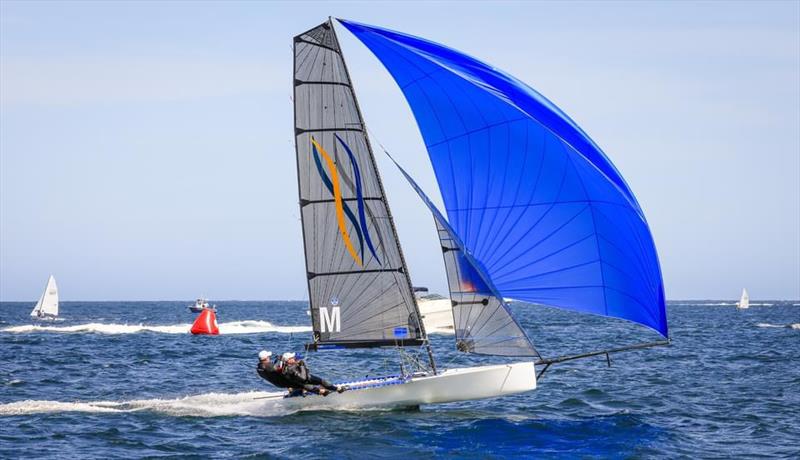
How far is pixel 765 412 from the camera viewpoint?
21641 millimetres

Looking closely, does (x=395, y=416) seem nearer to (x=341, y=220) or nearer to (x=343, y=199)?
(x=341, y=220)

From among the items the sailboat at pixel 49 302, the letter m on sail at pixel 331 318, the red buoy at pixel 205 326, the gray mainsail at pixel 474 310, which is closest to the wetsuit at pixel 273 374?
the letter m on sail at pixel 331 318

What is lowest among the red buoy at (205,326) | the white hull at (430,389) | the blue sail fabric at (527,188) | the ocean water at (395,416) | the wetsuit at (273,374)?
the ocean water at (395,416)

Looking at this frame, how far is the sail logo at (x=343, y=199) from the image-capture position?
19.3 m

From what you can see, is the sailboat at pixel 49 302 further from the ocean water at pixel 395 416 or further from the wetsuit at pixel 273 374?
the wetsuit at pixel 273 374

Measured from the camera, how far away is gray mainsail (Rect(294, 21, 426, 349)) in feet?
62.3

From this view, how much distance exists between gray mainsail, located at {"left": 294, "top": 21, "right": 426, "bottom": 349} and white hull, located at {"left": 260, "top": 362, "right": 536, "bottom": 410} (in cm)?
89

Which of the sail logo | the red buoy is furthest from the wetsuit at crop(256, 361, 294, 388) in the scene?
the red buoy

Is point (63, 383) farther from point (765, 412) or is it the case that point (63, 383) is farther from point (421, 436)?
point (765, 412)

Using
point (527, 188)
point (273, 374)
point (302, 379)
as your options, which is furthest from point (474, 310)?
point (273, 374)

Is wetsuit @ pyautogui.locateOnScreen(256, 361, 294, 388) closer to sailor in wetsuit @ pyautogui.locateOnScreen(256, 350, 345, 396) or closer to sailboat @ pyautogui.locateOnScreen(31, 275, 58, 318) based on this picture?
sailor in wetsuit @ pyautogui.locateOnScreen(256, 350, 345, 396)

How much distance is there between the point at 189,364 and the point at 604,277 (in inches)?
733

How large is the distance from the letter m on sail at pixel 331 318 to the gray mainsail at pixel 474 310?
232 centimetres

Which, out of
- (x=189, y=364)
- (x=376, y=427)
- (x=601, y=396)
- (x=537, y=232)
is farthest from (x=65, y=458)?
(x=189, y=364)
